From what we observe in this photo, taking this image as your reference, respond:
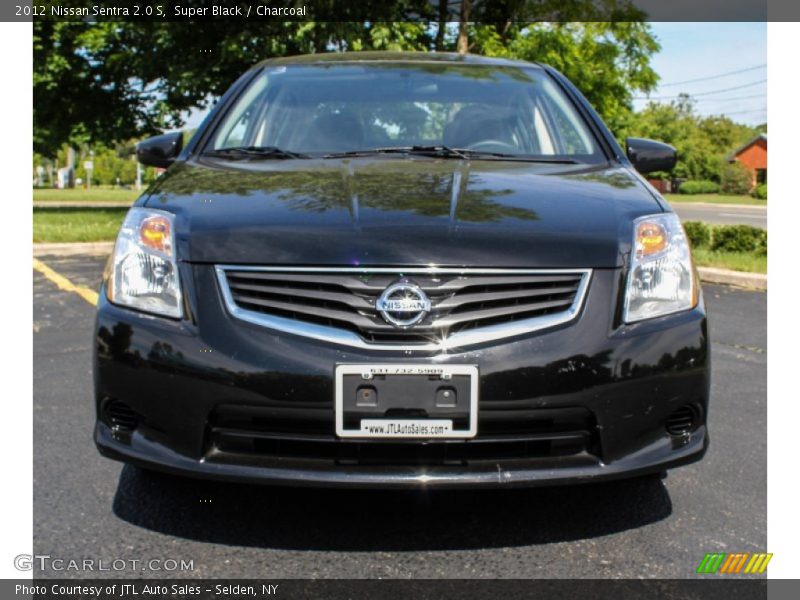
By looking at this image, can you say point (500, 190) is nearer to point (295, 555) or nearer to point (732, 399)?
point (295, 555)

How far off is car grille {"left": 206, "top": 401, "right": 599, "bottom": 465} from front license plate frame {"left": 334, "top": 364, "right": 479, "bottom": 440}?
0.02 m

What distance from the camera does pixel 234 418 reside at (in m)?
2.30

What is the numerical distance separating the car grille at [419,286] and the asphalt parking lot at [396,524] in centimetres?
65

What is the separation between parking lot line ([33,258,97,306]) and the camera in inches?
281

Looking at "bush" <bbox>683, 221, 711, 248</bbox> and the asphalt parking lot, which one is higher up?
"bush" <bbox>683, 221, 711, 248</bbox>

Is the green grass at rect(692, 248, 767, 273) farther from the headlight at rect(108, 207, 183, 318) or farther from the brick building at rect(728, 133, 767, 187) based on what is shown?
the brick building at rect(728, 133, 767, 187)

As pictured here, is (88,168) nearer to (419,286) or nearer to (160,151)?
(160,151)

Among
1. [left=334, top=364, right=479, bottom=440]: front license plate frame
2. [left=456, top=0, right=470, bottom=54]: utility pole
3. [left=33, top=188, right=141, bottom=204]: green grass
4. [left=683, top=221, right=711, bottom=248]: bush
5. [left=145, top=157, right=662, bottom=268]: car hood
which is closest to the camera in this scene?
[left=334, top=364, right=479, bottom=440]: front license plate frame

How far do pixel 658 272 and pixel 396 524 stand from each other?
108 centimetres

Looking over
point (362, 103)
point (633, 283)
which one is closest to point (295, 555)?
point (633, 283)

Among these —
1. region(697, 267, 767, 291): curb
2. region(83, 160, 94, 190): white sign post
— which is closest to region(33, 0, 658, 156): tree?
region(697, 267, 767, 291): curb

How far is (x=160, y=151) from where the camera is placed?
139 inches

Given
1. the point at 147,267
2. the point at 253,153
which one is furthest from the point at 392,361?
the point at 253,153

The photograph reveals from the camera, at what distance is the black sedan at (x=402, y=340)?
2234 mm
